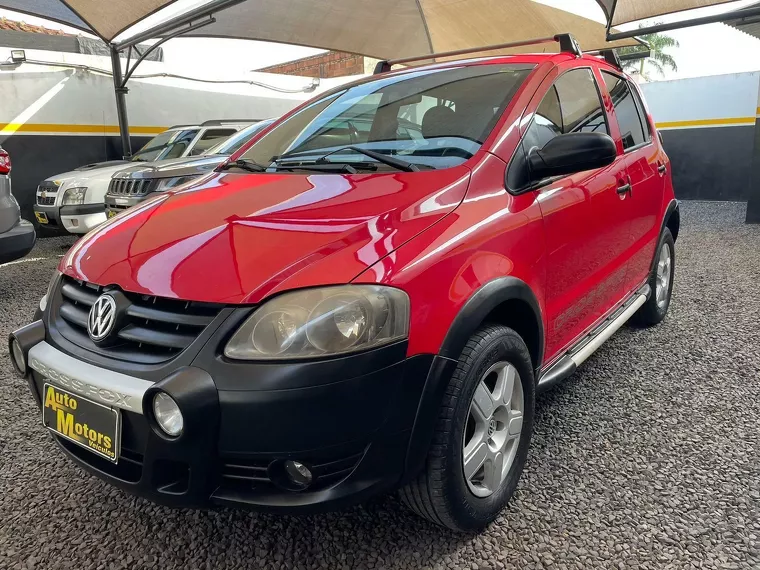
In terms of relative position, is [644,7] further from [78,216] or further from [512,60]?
[78,216]

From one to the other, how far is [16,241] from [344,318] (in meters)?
3.85

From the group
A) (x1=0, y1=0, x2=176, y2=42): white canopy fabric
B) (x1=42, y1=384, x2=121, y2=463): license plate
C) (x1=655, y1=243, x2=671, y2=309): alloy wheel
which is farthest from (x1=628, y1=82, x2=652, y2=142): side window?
(x1=0, y1=0, x2=176, y2=42): white canopy fabric

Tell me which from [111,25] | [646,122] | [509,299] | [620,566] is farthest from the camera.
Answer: [111,25]

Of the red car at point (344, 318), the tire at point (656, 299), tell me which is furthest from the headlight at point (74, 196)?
the tire at point (656, 299)

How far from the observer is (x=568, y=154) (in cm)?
195

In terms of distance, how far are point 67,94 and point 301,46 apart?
13.2 feet

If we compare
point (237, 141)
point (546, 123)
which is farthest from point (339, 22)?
point (546, 123)

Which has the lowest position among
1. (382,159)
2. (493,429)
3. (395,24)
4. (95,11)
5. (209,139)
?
(209,139)

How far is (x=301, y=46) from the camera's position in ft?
34.4

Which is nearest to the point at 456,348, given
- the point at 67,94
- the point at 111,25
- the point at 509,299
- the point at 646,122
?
the point at 509,299

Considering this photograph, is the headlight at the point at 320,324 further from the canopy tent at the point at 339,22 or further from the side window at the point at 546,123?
the canopy tent at the point at 339,22

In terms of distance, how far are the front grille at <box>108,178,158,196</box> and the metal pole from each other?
12.5ft

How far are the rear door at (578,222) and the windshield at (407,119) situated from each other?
209mm

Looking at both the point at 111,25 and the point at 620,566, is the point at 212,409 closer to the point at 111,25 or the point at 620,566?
the point at 620,566
